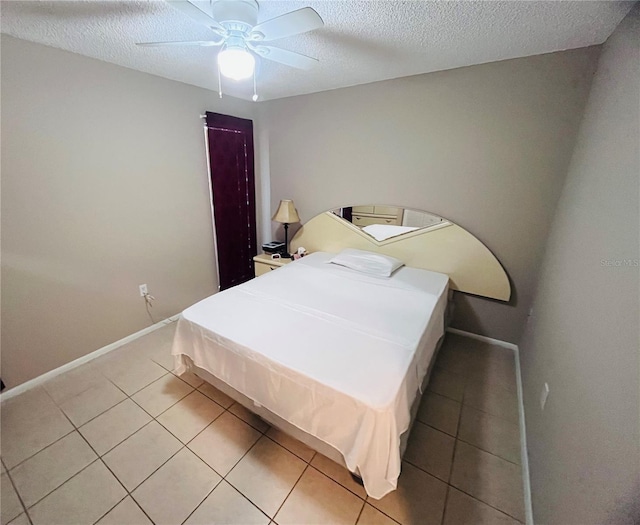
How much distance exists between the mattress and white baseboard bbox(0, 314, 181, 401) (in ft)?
3.39

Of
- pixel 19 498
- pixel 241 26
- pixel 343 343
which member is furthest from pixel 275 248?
pixel 19 498

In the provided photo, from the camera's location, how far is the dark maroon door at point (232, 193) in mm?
2984

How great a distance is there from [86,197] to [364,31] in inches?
89.8

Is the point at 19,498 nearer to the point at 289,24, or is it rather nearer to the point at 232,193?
the point at 289,24

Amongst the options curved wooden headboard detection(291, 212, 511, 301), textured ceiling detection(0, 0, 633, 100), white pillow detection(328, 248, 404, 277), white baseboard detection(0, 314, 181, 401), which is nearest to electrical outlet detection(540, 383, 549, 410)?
curved wooden headboard detection(291, 212, 511, 301)

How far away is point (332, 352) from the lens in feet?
4.55

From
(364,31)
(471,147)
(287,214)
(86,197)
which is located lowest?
(287,214)

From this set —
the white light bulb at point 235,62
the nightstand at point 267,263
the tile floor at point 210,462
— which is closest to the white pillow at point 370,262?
the nightstand at point 267,263

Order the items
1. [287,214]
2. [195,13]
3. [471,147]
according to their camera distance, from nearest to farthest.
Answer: [195,13] → [471,147] → [287,214]

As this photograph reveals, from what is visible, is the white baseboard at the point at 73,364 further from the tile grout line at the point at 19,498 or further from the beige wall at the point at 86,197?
the tile grout line at the point at 19,498

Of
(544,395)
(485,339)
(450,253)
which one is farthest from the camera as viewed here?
(485,339)

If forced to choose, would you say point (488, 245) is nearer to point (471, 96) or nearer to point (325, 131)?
point (471, 96)

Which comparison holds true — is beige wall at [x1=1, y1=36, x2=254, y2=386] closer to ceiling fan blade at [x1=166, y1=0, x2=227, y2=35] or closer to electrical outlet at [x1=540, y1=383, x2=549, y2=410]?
ceiling fan blade at [x1=166, y1=0, x2=227, y2=35]

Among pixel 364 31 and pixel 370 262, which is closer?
pixel 364 31
